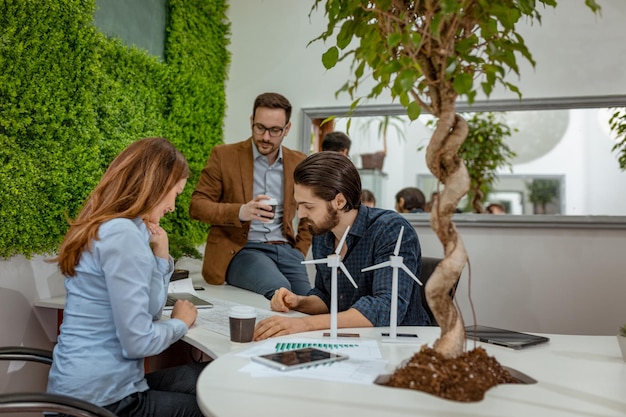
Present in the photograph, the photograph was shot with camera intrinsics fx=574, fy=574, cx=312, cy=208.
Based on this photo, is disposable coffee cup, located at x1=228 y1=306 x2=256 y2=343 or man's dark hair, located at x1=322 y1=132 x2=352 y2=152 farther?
man's dark hair, located at x1=322 y1=132 x2=352 y2=152

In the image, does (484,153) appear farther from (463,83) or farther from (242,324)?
(463,83)

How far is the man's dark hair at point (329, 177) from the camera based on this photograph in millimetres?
2100

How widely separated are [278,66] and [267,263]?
1.97 metres

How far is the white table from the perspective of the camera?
3.53 feet

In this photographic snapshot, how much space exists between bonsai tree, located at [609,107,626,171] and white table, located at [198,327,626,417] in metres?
2.93

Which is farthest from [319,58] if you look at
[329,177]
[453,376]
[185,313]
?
[453,376]

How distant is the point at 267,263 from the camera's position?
3.06m

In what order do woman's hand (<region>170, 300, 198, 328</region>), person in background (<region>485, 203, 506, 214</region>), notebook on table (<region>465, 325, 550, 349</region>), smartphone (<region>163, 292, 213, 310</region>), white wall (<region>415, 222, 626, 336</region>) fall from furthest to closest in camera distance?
person in background (<region>485, 203, 506, 214</region>)
white wall (<region>415, 222, 626, 336</region>)
smartphone (<region>163, 292, 213, 310</region>)
woman's hand (<region>170, 300, 198, 328</region>)
notebook on table (<region>465, 325, 550, 349</region>)

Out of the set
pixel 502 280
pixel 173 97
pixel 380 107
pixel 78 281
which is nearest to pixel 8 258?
pixel 78 281

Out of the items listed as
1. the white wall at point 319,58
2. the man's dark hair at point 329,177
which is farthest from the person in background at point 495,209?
the man's dark hair at point 329,177

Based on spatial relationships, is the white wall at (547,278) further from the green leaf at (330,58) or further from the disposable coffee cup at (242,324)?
the green leaf at (330,58)

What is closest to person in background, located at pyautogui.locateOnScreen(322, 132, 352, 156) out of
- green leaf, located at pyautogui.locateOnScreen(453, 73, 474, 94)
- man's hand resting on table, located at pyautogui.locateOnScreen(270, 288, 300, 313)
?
man's hand resting on table, located at pyautogui.locateOnScreen(270, 288, 300, 313)

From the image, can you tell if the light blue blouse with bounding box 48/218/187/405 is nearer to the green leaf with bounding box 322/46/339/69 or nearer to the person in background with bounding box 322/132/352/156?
the green leaf with bounding box 322/46/339/69

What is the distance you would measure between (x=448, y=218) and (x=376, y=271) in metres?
0.69
